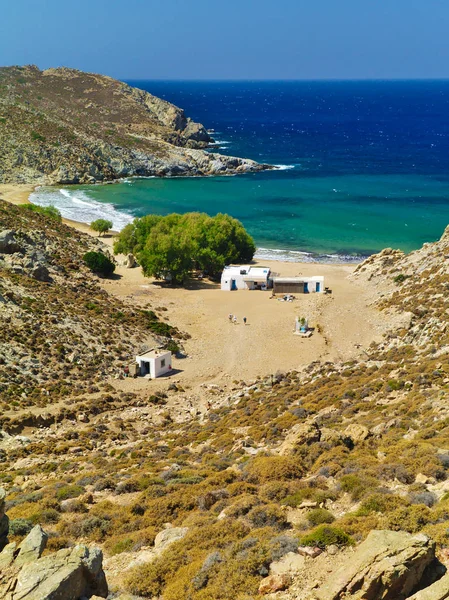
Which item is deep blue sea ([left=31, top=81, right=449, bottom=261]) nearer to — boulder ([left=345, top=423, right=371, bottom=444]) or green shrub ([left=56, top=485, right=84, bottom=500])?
boulder ([left=345, top=423, right=371, bottom=444])

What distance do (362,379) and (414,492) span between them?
1497 centimetres

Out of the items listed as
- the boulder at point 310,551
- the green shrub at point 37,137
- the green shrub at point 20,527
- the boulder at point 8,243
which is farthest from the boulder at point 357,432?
the green shrub at point 37,137

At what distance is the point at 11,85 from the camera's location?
505 feet

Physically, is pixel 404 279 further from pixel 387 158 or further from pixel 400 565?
pixel 387 158

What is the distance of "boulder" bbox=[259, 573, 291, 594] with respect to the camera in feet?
38.9

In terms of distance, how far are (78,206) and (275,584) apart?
89.5 metres

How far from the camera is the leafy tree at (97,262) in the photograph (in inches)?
2186

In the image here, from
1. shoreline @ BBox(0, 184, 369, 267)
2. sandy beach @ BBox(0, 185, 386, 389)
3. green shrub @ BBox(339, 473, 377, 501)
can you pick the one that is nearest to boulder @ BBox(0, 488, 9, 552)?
green shrub @ BBox(339, 473, 377, 501)

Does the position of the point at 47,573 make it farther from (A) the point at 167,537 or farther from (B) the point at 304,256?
(B) the point at 304,256

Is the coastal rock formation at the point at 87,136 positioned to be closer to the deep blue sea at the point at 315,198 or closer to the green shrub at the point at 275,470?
the deep blue sea at the point at 315,198

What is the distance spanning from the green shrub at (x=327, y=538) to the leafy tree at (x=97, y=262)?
148 ft

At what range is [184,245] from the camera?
59.2m

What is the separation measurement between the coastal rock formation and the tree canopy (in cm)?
5520

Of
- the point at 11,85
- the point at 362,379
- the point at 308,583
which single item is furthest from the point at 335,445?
the point at 11,85
